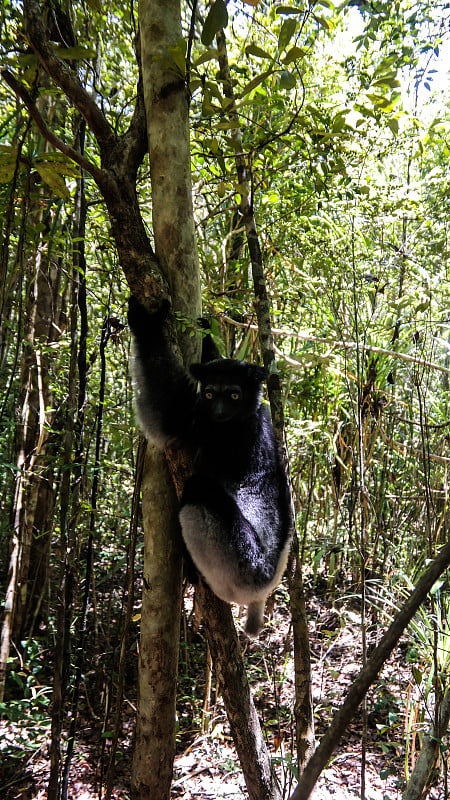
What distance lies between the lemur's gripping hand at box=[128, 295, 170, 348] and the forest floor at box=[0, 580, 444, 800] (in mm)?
2062

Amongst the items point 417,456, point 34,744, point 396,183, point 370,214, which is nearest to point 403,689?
point 417,456

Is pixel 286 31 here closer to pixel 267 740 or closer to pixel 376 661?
pixel 376 661

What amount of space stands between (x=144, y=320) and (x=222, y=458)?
1.02m

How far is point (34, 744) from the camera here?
353 centimetres

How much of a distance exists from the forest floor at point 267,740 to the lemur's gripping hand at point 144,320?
2.06m

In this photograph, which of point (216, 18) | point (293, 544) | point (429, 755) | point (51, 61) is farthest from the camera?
point (293, 544)

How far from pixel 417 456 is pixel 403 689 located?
6.98ft

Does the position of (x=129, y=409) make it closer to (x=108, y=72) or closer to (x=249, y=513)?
(x=249, y=513)

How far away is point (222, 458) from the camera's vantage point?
2.86m

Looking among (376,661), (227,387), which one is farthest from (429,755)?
(227,387)

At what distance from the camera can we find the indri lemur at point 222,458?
2236 millimetres

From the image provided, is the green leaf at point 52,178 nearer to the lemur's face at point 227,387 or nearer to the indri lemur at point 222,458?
the indri lemur at point 222,458

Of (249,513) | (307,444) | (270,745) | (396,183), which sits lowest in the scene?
(270,745)

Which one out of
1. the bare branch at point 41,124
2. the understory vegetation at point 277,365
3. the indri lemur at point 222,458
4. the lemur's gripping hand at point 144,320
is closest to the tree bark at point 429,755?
the understory vegetation at point 277,365
